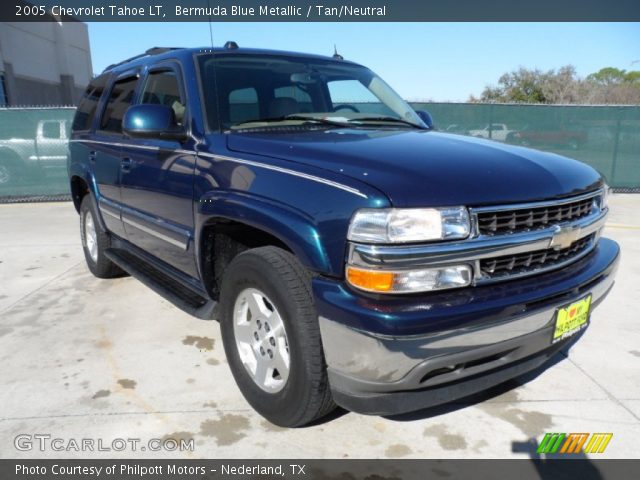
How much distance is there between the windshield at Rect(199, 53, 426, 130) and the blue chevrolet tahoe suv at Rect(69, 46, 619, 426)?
0.02 m

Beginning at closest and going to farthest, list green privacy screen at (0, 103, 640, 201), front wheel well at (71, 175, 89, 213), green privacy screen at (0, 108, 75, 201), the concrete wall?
front wheel well at (71, 175, 89, 213) < green privacy screen at (0, 108, 75, 201) < green privacy screen at (0, 103, 640, 201) < the concrete wall

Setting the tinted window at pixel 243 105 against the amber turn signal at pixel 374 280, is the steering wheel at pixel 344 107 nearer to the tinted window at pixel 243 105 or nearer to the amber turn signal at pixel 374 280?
the tinted window at pixel 243 105

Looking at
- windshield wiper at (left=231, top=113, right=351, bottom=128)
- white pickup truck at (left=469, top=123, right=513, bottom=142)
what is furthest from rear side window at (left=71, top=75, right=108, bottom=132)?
white pickup truck at (left=469, top=123, right=513, bottom=142)

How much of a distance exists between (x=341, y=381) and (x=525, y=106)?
1046 cm

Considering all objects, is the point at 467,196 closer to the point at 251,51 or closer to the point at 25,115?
the point at 251,51

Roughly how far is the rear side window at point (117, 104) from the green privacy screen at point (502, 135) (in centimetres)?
687

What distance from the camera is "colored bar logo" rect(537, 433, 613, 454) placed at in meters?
2.39

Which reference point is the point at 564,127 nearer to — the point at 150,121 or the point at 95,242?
the point at 95,242

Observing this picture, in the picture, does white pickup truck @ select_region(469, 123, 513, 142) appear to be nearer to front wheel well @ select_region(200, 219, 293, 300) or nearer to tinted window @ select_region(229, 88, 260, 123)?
tinted window @ select_region(229, 88, 260, 123)

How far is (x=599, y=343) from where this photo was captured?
3.52 m

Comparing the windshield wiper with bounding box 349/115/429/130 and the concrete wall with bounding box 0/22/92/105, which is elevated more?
the concrete wall with bounding box 0/22/92/105

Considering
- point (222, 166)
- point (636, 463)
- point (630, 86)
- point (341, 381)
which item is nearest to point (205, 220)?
point (222, 166)

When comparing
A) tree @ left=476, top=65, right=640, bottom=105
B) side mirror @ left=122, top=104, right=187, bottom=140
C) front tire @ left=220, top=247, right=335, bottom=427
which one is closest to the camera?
front tire @ left=220, top=247, right=335, bottom=427

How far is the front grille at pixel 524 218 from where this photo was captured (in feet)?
6.75
